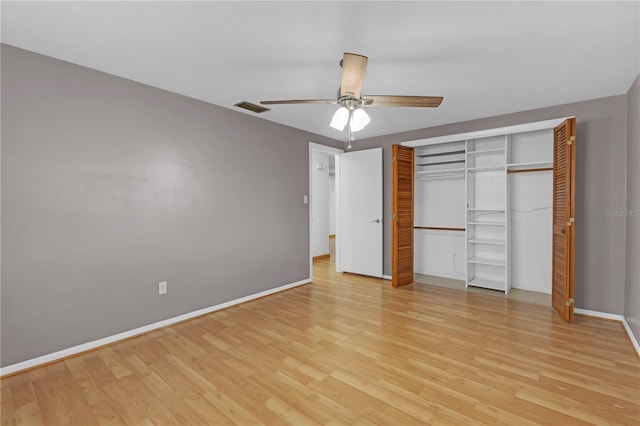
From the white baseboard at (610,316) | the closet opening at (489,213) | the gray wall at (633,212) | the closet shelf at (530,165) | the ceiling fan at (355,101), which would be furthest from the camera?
the closet shelf at (530,165)

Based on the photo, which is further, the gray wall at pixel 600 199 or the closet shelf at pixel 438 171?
the closet shelf at pixel 438 171

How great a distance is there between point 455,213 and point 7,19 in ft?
17.4

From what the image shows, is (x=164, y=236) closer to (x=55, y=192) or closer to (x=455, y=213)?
(x=55, y=192)

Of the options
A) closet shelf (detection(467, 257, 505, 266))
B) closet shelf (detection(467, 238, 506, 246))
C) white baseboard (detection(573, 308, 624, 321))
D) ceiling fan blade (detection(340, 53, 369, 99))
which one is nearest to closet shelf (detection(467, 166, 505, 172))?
closet shelf (detection(467, 238, 506, 246))

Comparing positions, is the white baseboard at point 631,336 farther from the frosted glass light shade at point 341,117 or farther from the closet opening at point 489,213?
the frosted glass light shade at point 341,117

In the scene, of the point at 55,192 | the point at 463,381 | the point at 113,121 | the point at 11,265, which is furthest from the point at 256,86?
the point at 463,381

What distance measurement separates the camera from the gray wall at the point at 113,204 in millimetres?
2283

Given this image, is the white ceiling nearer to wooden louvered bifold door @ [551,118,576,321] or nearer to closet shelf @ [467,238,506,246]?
wooden louvered bifold door @ [551,118,576,321]

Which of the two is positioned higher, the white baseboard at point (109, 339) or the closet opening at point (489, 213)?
the closet opening at point (489, 213)

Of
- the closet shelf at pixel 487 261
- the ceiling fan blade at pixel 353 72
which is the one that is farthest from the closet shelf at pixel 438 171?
the ceiling fan blade at pixel 353 72

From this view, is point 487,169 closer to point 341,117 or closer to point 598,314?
point 598,314

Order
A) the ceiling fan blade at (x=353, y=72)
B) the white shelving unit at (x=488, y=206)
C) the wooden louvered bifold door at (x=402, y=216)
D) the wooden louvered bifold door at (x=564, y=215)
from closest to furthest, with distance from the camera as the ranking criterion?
1. the ceiling fan blade at (x=353, y=72)
2. the wooden louvered bifold door at (x=564, y=215)
3. the white shelving unit at (x=488, y=206)
4. the wooden louvered bifold door at (x=402, y=216)

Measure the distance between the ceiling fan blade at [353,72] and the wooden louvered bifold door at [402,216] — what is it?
2.56 metres

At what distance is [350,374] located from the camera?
2.23 meters
